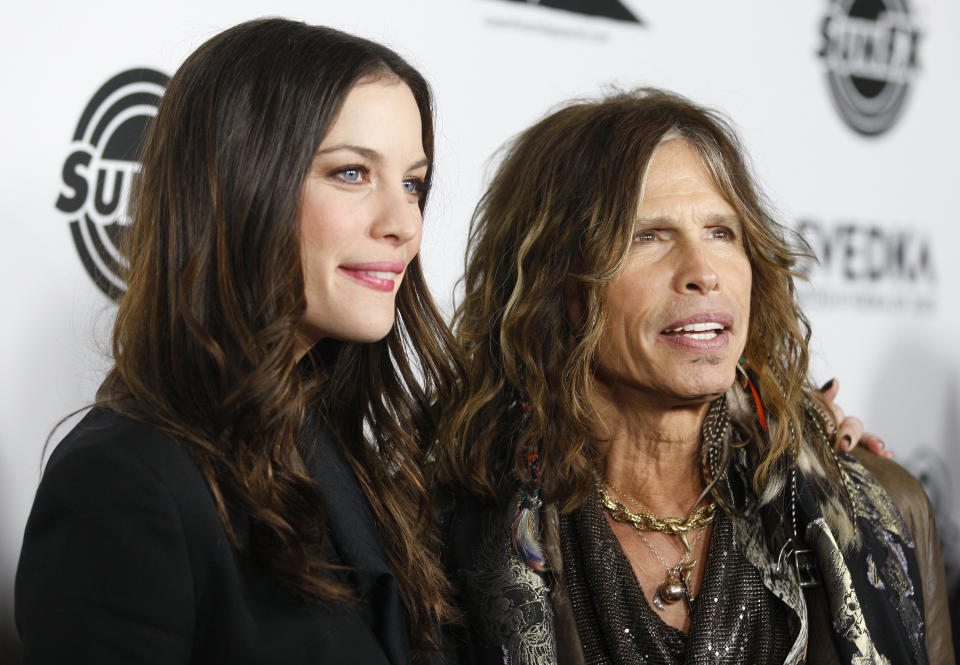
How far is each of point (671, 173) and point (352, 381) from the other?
2.24 ft

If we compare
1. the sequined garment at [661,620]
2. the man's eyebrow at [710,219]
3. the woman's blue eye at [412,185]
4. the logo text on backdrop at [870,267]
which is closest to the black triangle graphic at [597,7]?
the logo text on backdrop at [870,267]

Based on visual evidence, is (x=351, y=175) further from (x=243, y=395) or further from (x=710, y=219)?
(x=710, y=219)

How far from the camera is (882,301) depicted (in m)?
3.31

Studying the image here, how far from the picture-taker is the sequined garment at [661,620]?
1.74 meters

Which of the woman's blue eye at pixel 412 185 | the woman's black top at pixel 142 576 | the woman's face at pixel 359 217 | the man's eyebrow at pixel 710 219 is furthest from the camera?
the man's eyebrow at pixel 710 219

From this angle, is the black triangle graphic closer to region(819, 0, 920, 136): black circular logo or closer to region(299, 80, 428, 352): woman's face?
region(819, 0, 920, 136): black circular logo

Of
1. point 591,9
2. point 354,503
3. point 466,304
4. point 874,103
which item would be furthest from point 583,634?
point 874,103

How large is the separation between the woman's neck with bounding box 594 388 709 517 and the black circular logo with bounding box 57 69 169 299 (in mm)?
975

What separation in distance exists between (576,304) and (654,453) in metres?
0.31

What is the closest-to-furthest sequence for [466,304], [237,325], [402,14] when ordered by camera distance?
[237,325] < [466,304] < [402,14]

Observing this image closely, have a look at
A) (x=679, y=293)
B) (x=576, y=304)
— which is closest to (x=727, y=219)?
(x=679, y=293)

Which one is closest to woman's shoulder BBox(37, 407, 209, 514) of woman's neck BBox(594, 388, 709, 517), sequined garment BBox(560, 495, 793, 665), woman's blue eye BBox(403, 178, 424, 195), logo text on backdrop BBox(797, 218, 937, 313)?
woman's blue eye BBox(403, 178, 424, 195)

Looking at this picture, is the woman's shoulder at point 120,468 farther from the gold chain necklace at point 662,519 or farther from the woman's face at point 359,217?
the gold chain necklace at point 662,519

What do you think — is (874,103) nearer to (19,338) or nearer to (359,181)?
(359,181)
